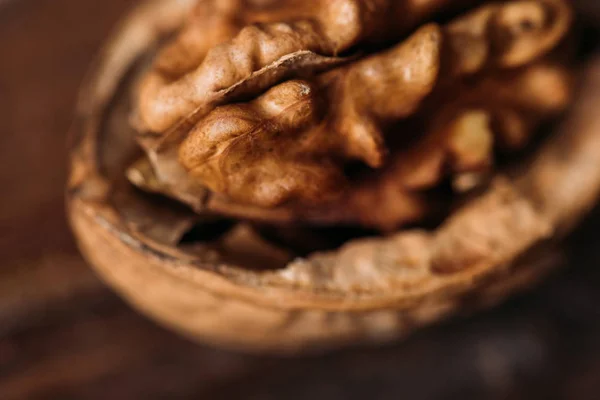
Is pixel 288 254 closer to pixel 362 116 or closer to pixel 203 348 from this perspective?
pixel 362 116

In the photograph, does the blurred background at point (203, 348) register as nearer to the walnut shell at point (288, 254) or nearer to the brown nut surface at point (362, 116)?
the walnut shell at point (288, 254)

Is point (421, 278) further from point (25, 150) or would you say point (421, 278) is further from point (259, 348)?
point (25, 150)

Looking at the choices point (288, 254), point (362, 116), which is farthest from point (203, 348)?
point (362, 116)

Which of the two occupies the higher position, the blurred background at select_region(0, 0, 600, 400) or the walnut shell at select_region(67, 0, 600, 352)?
the walnut shell at select_region(67, 0, 600, 352)

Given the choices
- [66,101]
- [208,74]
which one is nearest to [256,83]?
[208,74]

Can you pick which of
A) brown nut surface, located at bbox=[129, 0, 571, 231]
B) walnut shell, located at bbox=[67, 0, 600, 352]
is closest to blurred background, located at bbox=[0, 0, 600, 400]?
walnut shell, located at bbox=[67, 0, 600, 352]

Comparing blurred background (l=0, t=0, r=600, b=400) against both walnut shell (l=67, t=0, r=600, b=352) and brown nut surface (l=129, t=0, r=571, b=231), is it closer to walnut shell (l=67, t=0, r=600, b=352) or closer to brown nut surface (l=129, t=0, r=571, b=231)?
walnut shell (l=67, t=0, r=600, b=352)
